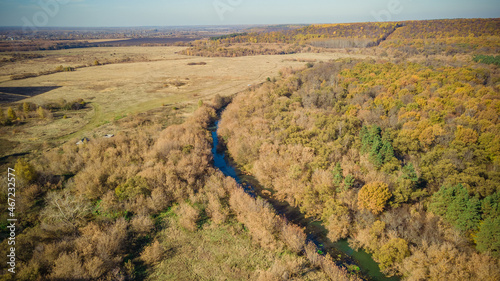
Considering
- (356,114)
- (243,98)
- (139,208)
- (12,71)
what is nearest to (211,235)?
(139,208)

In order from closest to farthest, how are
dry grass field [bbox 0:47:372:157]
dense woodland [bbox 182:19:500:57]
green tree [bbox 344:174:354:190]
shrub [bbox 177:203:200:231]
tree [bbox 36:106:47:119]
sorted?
shrub [bbox 177:203:200:231], green tree [bbox 344:174:354:190], dry grass field [bbox 0:47:372:157], tree [bbox 36:106:47:119], dense woodland [bbox 182:19:500:57]

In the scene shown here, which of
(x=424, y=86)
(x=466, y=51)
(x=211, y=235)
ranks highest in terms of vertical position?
(x=466, y=51)

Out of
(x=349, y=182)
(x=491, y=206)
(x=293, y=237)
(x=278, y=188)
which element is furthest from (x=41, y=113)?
(x=491, y=206)

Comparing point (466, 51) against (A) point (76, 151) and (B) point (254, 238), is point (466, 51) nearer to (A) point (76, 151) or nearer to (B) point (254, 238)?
(B) point (254, 238)

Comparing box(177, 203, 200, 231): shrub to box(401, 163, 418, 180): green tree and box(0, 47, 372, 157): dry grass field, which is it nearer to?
box(401, 163, 418, 180): green tree

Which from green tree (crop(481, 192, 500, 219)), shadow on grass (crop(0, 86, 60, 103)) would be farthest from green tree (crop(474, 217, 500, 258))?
shadow on grass (crop(0, 86, 60, 103))
